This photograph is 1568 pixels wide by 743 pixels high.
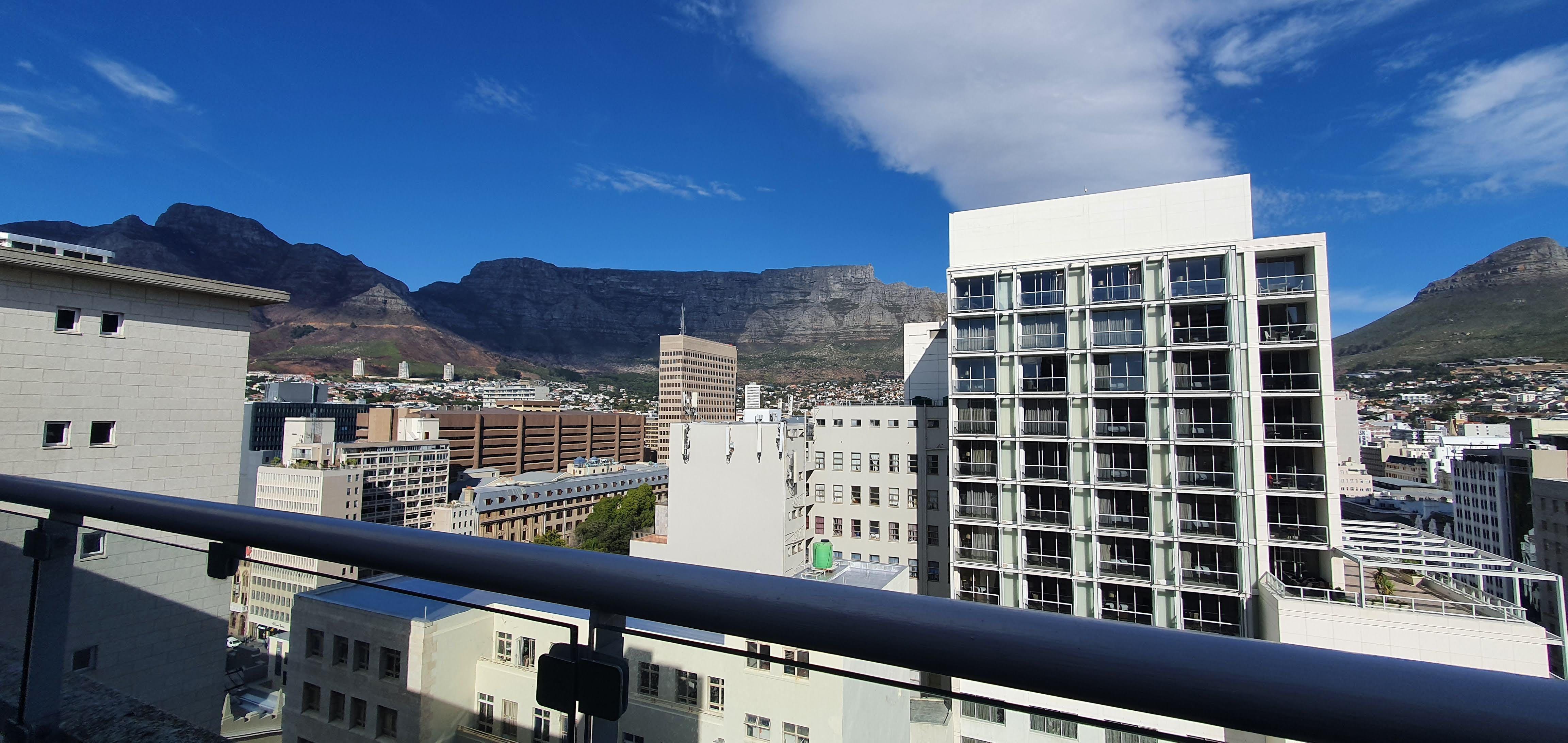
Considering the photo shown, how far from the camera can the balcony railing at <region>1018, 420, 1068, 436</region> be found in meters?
16.2

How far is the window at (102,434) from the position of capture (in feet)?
23.7

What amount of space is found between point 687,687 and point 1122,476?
16628 mm

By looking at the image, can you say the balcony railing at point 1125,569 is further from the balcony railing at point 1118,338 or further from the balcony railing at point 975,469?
the balcony railing at point 1118,338

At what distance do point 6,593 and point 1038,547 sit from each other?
57.0 ft

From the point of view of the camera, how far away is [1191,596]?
49.5 feet

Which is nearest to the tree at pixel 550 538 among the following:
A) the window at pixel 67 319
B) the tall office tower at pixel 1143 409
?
the tall office tower at pixel 1143 409

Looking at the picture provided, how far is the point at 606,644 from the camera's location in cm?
117

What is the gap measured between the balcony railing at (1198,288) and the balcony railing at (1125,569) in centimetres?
637

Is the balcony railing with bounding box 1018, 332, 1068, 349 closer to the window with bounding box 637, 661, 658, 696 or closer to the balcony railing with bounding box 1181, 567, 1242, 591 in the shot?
the balcony railing with bounding box 1181, 567, 1242, 591

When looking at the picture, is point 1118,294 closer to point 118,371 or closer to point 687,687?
point 687,687

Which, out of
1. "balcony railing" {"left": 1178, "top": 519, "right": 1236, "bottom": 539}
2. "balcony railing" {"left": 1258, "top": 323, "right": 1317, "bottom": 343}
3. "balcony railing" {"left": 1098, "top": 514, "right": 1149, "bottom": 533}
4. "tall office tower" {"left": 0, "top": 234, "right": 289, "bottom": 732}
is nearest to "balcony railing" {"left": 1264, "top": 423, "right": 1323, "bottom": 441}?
"balcony railing" {"left": 1258, "top": 323, "right": 1317, "bottom": 343}

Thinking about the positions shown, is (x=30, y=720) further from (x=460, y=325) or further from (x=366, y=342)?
(x=460, y=325)

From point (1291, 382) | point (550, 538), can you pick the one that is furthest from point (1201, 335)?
point (550, 538)

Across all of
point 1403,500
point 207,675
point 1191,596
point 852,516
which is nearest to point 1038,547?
point 1191,596
